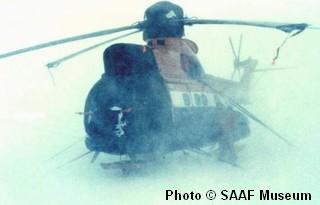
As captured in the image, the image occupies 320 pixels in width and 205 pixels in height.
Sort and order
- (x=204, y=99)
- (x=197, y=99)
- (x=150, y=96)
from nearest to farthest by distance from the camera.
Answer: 1. (x=150, y=96)
2. (x=197, y=99)
3. (x=204, y=99)

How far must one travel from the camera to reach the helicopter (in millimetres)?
9695

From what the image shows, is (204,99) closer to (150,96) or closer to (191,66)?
(191,66)

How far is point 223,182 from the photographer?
9.48 meters

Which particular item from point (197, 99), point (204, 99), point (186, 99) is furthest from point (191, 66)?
point (186, 99)

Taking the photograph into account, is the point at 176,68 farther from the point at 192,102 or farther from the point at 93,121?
the point at 93,121

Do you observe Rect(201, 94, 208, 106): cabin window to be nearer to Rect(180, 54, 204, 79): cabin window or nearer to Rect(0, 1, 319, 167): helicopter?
Rect(0, 1, 319, 167): helicopter

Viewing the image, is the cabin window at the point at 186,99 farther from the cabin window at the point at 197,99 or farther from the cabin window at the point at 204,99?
the cabin window at the point at 204,99

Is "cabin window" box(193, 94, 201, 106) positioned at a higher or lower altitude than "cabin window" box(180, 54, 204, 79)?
lower

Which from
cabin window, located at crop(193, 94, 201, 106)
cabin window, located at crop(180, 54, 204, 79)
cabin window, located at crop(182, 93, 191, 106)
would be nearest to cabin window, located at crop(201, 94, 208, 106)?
cabin window, located at crop(193, 94, 201, 106)

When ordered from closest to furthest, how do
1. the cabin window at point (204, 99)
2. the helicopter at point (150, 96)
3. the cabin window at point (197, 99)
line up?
the helicopter at point (150, 96)
the cabin window at point (197, 99)
the cabin window at point (204, 99)

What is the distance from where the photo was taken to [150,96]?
9.78 m

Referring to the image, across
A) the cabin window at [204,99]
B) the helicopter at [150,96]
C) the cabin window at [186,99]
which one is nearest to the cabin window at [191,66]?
the helicopter at [150,96]

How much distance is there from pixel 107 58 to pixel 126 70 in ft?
2.02

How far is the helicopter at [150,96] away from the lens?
31.8 feet
